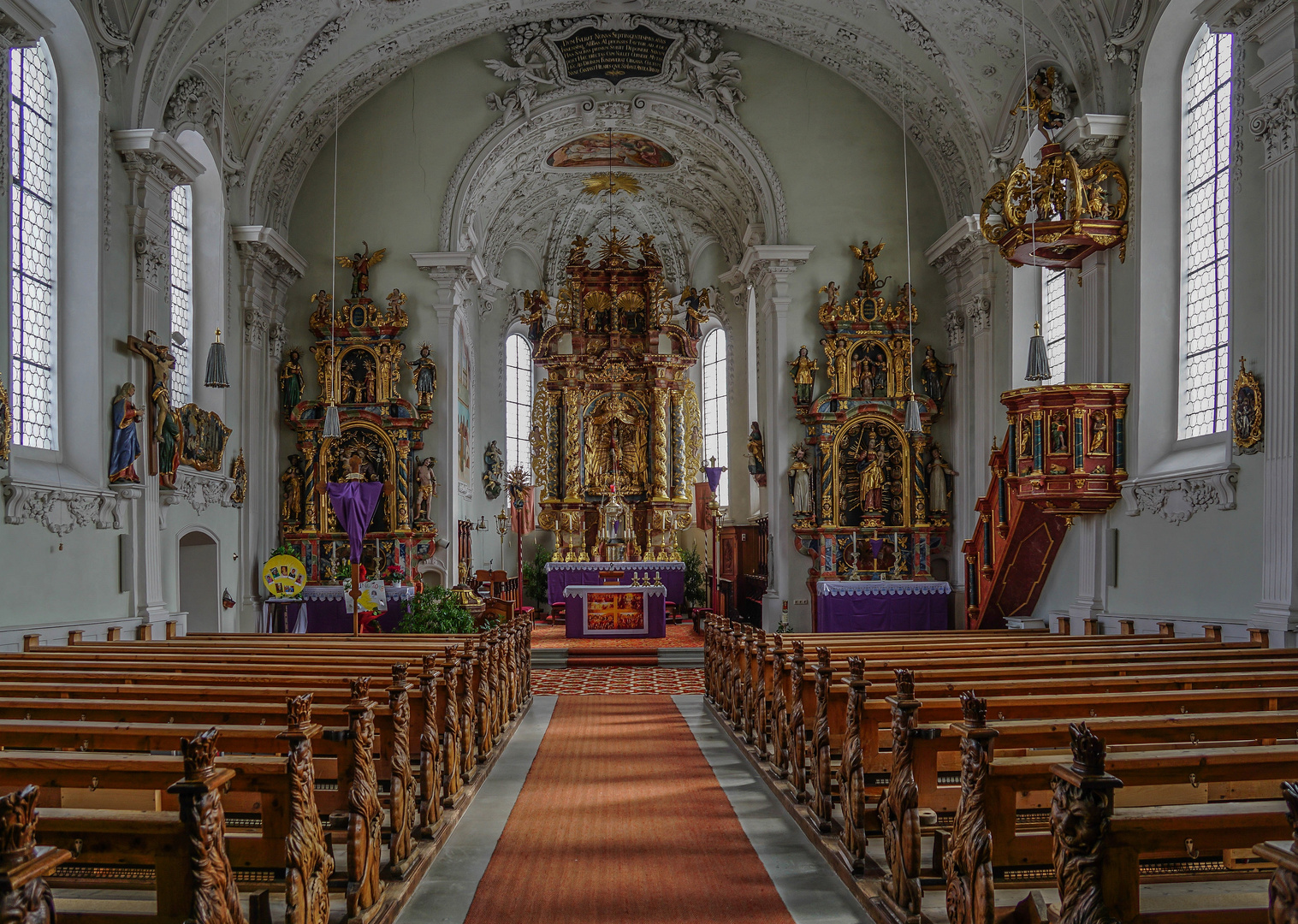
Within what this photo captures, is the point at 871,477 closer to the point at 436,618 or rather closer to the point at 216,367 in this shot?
the point at 436,618

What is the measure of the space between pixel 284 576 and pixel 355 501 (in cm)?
183

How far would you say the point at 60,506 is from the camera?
33.0 feet

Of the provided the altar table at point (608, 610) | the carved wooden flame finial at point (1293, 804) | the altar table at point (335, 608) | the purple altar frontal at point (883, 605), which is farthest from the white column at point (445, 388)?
the carved wooden flame finial at point (1293, 804)

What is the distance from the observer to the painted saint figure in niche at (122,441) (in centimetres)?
1096

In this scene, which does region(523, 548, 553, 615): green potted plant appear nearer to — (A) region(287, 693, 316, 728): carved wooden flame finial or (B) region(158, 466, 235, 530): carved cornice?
(B) region(158, 466, 235, 530): carved cornice

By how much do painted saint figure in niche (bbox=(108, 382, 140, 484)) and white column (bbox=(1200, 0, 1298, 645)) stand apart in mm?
10609

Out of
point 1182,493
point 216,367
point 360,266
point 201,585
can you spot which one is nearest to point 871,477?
point 1182,493

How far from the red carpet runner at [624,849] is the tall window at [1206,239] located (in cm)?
604

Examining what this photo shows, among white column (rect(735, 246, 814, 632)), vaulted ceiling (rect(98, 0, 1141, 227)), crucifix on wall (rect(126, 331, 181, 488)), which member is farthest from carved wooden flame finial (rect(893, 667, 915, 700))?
white column (rect(735, 246, 814, 632))

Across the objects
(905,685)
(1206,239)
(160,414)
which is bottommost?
(905,685)

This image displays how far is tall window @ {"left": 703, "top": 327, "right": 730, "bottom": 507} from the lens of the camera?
23.7 m

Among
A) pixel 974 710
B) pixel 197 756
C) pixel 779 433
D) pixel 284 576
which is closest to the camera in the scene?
pixel 197 756

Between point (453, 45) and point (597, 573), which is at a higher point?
point (453, 45)

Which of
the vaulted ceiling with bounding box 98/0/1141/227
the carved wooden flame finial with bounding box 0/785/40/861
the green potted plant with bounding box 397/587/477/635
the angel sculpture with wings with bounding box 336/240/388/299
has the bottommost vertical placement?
the green potted plant with bounding box 397/587/477/635
